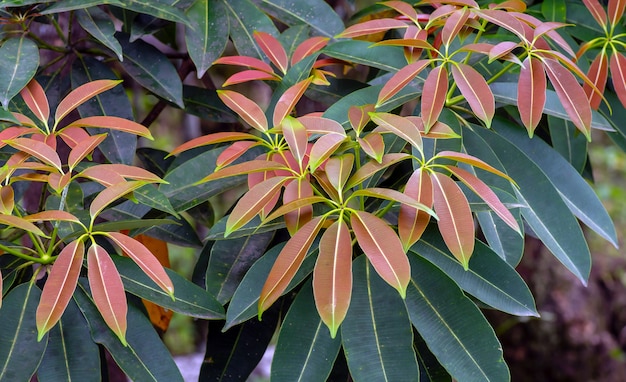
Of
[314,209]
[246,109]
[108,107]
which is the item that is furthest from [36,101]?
[314,209]

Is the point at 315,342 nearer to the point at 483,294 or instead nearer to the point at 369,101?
the point at 483,294

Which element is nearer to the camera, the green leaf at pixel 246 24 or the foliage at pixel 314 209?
the foliage at pixel 314 209

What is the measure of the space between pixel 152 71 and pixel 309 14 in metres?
0.27

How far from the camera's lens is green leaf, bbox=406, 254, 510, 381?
0.72 metres

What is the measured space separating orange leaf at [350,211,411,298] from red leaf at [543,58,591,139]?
298mm

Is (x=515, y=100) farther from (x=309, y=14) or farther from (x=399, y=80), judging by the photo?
(x=309, y=14)

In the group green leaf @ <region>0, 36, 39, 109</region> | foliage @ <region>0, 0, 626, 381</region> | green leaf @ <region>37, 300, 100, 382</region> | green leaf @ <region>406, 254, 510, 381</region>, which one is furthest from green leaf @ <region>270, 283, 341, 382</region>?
green leaf @ <region>0, 36, 39, 109</region>

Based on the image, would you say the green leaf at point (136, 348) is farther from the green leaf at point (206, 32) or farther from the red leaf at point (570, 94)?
the red leaf at point (570, 94)

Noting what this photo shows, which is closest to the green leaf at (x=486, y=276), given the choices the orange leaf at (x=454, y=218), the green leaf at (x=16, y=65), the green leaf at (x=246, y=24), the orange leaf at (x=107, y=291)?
the orange leaf at (x=454, y=218)

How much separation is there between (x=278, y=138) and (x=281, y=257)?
0.64 ft

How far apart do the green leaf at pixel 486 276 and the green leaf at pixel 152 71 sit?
1.47 feet

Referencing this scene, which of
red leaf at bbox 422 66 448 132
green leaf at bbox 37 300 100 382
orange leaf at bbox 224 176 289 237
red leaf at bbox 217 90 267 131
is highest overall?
red leaf at bbox 422 66 448 132

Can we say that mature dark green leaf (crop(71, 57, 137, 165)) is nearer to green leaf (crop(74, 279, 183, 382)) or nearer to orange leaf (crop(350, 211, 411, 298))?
green leaf (crop(74, 279, 183, 382))

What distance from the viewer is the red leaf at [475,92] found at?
2.48 feet
